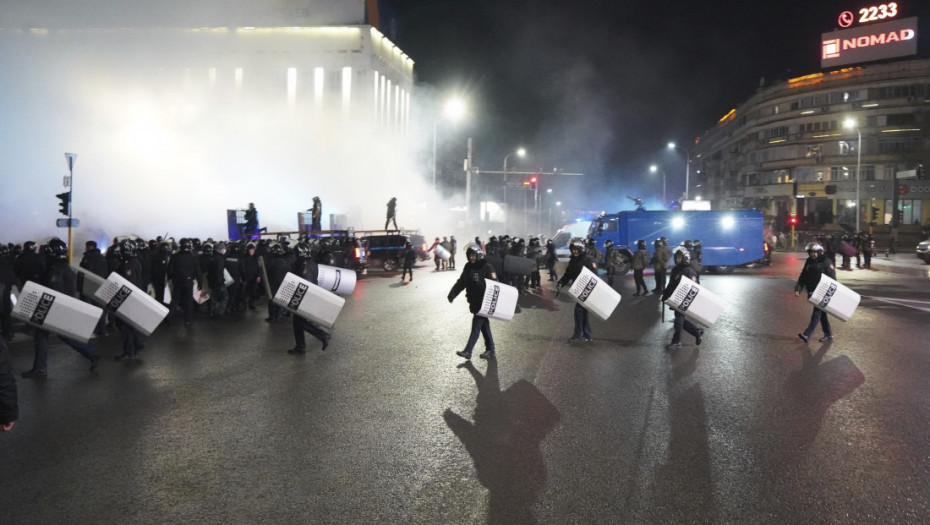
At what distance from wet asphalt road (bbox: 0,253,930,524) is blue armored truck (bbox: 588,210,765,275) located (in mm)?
15478

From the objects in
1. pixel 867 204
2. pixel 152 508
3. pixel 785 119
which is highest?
pixel 785 119

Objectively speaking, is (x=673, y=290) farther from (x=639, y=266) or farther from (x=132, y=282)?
(x=132, y=282)

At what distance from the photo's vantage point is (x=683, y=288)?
31.2ft

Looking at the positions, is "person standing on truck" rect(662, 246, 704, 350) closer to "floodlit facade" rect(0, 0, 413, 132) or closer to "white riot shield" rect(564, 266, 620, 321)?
"white riot shield" rect(564, 266, 620, 321)

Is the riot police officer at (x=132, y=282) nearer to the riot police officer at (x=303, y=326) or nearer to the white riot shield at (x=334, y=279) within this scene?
the riot police officer at (x=303, y=326)

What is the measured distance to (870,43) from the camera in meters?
53.3

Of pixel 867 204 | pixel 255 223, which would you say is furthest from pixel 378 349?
pixel 867 204

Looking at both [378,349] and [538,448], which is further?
[378,349]

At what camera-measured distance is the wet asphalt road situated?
4105 mm

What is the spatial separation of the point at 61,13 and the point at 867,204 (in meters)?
62.2

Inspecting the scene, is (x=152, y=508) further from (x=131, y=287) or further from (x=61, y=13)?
(x=61, y=13)

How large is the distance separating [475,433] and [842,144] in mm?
61819

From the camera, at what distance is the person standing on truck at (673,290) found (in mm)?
9649

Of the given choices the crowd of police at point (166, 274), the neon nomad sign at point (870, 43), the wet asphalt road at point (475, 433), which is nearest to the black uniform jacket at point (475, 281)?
the wet asphalt road at point (475, 433)
